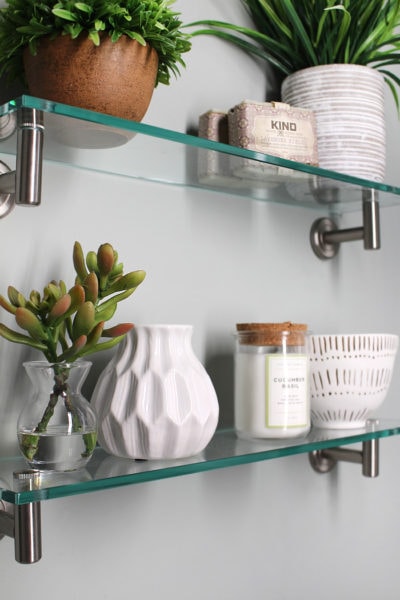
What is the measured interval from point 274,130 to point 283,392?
0.78 feet

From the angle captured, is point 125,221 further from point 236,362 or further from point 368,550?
point 368,550

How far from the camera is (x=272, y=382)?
0.65 m

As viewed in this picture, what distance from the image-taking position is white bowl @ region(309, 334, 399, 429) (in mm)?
732

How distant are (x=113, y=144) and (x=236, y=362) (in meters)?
0.23

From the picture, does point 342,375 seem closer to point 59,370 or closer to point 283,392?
point 283,392

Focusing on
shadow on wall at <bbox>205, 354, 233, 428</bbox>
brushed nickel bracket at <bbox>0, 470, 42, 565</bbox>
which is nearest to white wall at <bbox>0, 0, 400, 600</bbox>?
shadow on wall at <bbox>205, 354, 233, 428</bbox>

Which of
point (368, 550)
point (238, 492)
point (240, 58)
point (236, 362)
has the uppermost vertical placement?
point (240, 58)

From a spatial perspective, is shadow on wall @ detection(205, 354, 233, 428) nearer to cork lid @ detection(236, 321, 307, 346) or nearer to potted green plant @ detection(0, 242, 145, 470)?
cork lid @ detection(236, 321, 307, 346)

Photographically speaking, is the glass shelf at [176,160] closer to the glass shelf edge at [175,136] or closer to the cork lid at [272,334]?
the glass shelf edge at [175,136]

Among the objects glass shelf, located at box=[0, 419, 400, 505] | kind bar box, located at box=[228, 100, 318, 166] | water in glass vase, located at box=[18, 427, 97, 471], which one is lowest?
glass shelf, located at box=[0, 419, 400, 505]

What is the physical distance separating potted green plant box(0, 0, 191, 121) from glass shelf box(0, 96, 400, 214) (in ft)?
0.07

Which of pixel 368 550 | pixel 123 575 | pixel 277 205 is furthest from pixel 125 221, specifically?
pixel 368 550

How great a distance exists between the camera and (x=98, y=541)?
0.65 m

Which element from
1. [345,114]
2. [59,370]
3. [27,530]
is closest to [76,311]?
[59,370]
